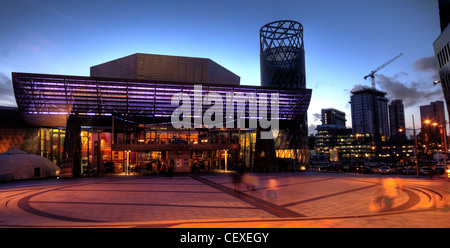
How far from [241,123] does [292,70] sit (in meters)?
56.2

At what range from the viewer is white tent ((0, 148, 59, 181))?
1326 inches

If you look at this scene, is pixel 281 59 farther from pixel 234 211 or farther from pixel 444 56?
pixel 234 211

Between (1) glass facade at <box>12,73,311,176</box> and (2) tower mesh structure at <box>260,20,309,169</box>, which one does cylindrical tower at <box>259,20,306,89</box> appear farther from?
(1) glass facade at <box>12,73,311,176</box>

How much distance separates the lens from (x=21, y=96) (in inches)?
1470

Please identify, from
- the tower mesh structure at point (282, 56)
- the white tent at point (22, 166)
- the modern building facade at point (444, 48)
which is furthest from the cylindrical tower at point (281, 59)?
the white tent at point (22, 166)

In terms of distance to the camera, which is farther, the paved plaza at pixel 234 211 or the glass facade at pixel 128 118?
the glass facade at pixel 128 118

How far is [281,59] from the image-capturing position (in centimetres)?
9719

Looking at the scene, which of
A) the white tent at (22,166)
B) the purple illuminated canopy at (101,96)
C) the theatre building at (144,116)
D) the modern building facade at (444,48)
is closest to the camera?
the white tent at (22,166)

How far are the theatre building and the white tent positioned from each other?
2336 millimetres

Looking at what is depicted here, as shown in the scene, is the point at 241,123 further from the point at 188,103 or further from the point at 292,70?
the point at 292,70

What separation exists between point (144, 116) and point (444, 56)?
5490cm

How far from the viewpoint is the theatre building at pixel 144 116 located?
39.1 m

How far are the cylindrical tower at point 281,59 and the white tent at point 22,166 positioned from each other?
246 ft

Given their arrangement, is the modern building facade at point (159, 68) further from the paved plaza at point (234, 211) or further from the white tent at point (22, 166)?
the paved plaza at point (234, 211)
